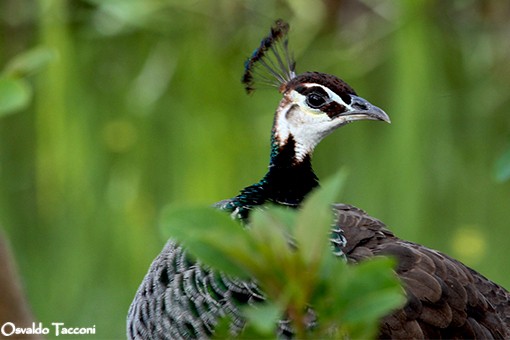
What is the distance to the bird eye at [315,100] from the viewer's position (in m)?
2.25

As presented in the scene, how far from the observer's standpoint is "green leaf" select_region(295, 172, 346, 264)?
2.99 feet

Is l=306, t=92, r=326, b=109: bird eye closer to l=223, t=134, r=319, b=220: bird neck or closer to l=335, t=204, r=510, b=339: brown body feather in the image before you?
l=223, t=134, r=319, b=220: bird neck

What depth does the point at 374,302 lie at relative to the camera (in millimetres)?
901

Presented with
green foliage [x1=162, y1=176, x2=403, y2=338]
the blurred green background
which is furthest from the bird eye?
the blurred green background

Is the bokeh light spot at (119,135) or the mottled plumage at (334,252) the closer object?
the mottled plumage at (334,252)

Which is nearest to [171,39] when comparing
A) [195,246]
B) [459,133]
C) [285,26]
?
[459,133]

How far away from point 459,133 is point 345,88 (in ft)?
11.2

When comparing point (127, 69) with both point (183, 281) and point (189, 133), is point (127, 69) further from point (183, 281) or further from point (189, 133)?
point (183, 281)

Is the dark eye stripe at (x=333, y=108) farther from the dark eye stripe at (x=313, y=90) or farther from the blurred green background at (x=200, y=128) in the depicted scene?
the blurred green background at (x=200, y=128)

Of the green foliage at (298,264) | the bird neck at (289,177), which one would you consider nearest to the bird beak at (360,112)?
the bird neck at (289,177)

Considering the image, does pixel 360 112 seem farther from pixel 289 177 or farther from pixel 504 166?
pixel 504 166

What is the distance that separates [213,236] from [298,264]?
0.08 meters

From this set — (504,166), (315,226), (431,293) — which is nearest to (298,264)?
(315,226)

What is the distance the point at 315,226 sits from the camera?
→ 0.92 m
